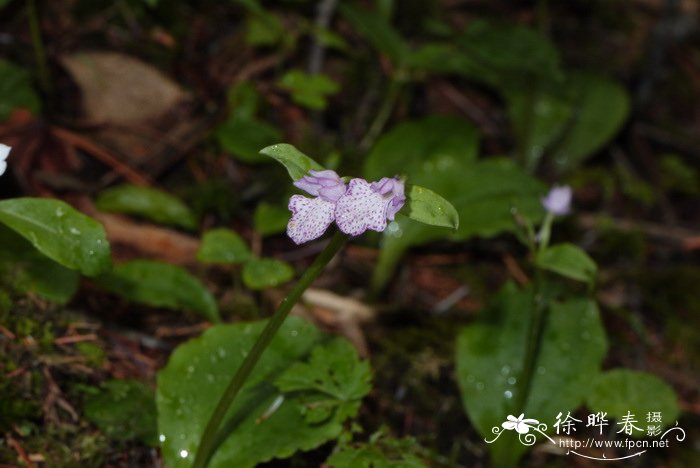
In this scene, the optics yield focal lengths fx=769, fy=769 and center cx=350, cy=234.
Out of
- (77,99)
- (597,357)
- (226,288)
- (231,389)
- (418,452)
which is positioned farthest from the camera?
(77,99)

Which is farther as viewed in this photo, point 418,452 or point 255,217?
point 255,217

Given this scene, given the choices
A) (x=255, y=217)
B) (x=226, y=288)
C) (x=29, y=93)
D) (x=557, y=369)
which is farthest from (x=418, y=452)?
(x=29, y=93)

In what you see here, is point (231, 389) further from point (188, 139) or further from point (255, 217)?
point (188, 139)

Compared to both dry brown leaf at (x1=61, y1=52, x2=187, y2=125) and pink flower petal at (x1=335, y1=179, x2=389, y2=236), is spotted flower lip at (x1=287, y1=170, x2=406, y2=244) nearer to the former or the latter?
pink flower petal at (x1=335, y1=179, x2=389, y2=236)

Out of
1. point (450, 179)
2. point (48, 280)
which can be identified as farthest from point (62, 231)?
point (450, 179)

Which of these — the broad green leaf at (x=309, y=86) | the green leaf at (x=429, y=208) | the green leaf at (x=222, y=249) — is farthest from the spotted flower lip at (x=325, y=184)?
the broad green leaf at (x=309, y=86)

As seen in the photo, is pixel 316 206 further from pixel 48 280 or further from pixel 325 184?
pixel 48 280

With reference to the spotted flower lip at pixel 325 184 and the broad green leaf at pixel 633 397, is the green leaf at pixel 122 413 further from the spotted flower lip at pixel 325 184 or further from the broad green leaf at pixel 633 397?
the broad green leaf at pixel 633 397
